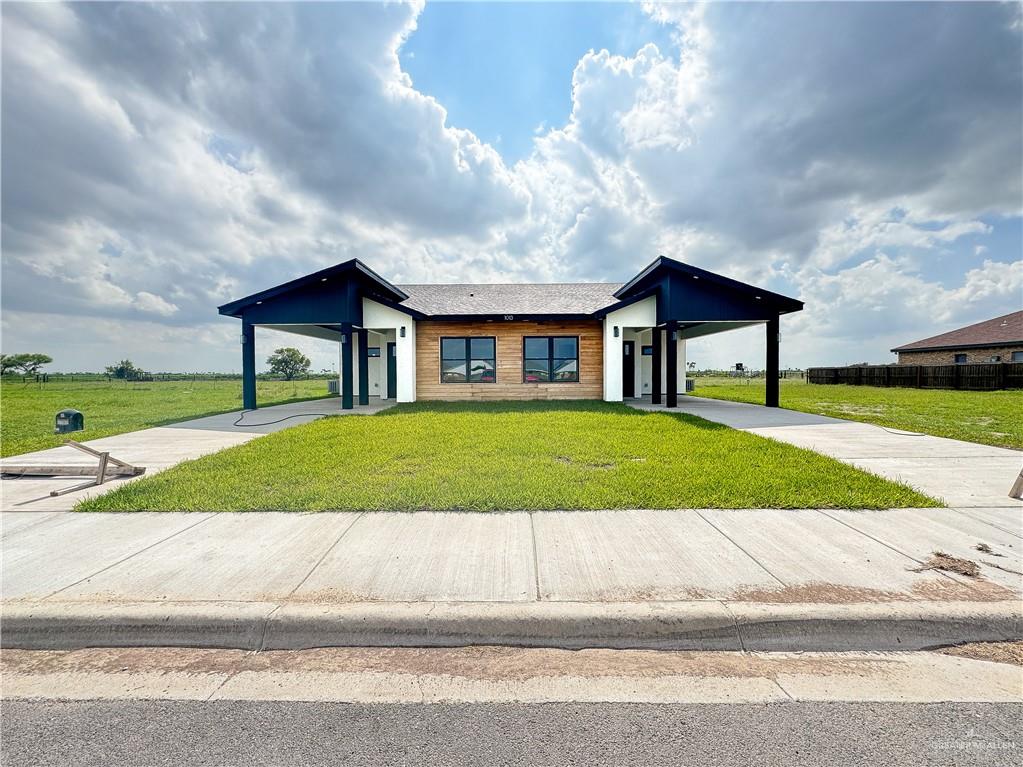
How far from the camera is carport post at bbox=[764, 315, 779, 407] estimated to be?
1479 centimetres

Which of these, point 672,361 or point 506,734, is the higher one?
point 672,361

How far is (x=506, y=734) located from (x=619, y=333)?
1468cm

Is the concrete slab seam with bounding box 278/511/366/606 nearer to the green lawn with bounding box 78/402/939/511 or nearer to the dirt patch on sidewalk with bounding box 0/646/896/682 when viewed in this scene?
the green lawn with bounding box 78/402/939/511

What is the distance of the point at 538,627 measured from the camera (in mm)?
2918

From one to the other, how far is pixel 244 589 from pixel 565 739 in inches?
103

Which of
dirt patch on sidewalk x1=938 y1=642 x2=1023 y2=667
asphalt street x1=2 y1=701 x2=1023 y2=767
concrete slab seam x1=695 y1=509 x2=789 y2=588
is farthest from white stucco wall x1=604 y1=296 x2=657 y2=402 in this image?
asphalt street x1=2 y1=701 x2=1023 y2=767

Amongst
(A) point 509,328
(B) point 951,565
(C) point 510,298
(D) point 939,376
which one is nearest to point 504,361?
(A) point 509,328

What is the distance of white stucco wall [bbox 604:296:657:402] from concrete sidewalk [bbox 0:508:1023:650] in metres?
11.3

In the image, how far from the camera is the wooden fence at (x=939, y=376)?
76.7 feet

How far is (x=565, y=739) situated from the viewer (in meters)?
2.09

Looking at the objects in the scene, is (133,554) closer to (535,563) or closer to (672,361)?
(535,563)

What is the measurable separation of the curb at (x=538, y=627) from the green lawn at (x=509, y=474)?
2.03 m

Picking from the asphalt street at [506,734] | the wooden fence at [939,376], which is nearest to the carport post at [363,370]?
the asphalt street at [506,734]

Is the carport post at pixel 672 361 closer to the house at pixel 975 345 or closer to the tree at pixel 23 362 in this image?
the house at pixel 975 345
